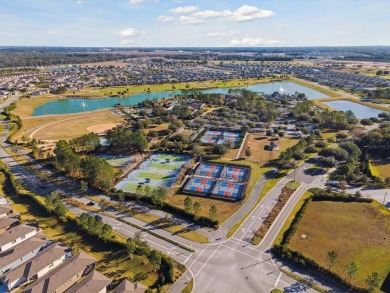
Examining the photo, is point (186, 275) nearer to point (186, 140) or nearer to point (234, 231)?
point (234, 231)

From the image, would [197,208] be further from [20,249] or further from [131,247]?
[20,249]

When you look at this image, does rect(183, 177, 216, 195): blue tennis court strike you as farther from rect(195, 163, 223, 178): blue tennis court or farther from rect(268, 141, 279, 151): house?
rect(268, 141, 279, 151): house

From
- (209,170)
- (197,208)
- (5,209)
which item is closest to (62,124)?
(5,209)

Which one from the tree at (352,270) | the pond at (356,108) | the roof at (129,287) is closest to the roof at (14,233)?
the roof at (129,287)

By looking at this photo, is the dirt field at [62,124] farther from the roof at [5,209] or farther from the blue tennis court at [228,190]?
the blue tennis court at [228,190]

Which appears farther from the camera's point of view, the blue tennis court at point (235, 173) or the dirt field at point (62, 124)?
the dirt field at point (62, 124)
